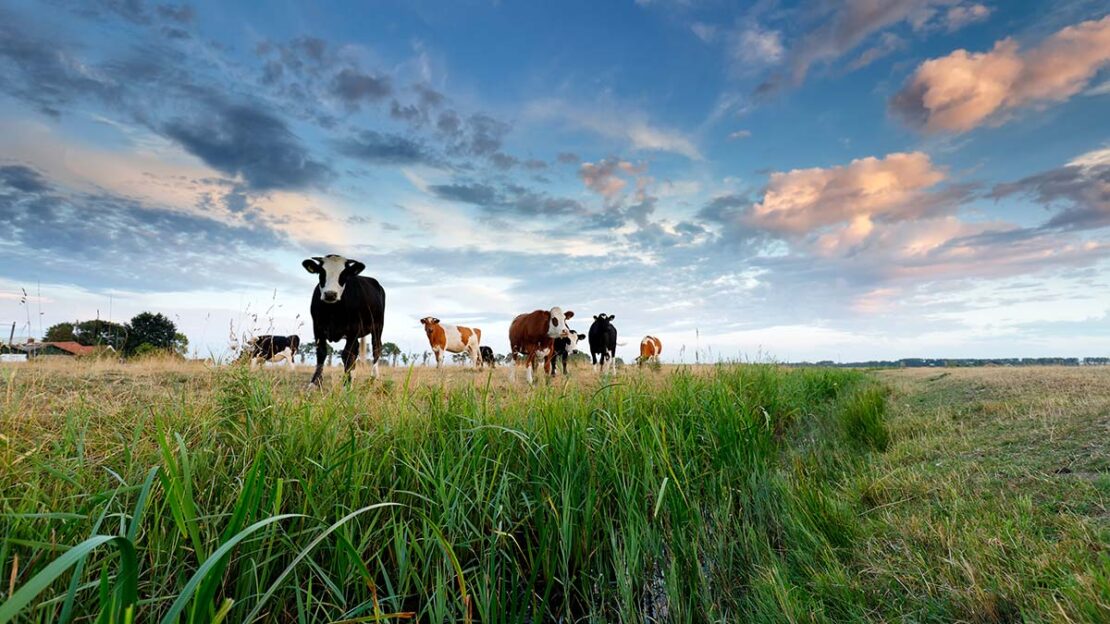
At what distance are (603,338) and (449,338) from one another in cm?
639

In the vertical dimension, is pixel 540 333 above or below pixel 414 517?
above

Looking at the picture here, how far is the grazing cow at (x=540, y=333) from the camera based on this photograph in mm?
14461

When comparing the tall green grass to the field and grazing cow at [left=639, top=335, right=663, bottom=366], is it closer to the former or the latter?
the field

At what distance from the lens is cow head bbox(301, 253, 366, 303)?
34.2 feet

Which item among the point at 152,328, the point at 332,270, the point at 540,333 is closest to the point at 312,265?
the point at 332,270

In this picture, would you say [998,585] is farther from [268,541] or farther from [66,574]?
[66,574]

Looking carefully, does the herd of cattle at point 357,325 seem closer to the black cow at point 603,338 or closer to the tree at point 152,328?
the black cow at point 603,338

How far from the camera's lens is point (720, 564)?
Result: 3162 millimetres

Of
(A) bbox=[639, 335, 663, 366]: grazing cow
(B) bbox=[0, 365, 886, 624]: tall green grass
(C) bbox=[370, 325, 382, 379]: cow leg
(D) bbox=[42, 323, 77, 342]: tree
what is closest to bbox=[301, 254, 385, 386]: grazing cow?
(C) bbox=[370, 325, 382, 379]: cow leg

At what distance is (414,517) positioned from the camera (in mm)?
3383

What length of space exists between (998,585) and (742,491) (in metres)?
2.29

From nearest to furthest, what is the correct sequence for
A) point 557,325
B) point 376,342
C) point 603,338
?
point 376,342 < point 557,325 < point 603,338

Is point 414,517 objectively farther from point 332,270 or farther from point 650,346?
point 650,346

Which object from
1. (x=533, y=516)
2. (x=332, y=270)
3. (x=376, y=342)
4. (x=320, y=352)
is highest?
(x=332, y=270)
